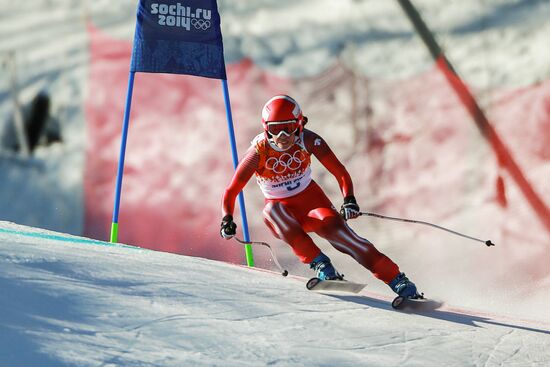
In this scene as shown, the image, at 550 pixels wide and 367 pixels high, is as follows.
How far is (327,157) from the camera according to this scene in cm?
447

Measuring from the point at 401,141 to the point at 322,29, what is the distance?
103cm

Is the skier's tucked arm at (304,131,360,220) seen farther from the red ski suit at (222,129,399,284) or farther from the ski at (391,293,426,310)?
the ski at (391,293,426,310)

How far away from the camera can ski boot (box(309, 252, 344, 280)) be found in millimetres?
4188

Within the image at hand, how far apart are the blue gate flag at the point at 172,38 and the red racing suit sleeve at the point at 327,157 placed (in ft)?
3.66

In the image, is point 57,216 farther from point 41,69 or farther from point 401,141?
point 401,141

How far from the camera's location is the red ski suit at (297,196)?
4258 mm

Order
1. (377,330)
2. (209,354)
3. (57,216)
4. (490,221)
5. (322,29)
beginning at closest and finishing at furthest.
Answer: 1. (209,354)
2. (377,330)
3. (490,221)
4. (322,29)
5. (57,216)

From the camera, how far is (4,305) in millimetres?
2881

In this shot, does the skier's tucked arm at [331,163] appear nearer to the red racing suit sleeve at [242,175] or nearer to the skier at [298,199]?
the skier at [298,199]

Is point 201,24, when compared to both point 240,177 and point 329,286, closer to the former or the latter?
point 240,177

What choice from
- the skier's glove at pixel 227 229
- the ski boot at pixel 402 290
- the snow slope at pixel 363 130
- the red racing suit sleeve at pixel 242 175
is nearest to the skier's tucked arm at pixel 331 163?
the red racing suit sleeve at pixel 242 175

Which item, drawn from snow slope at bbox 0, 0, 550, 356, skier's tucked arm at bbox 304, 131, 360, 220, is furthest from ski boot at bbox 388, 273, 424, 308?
snow slope at bbox 0, 0, 550, 356

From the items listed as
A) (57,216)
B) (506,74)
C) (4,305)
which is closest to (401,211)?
Result: (506,74)

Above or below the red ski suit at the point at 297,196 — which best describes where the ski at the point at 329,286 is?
below
